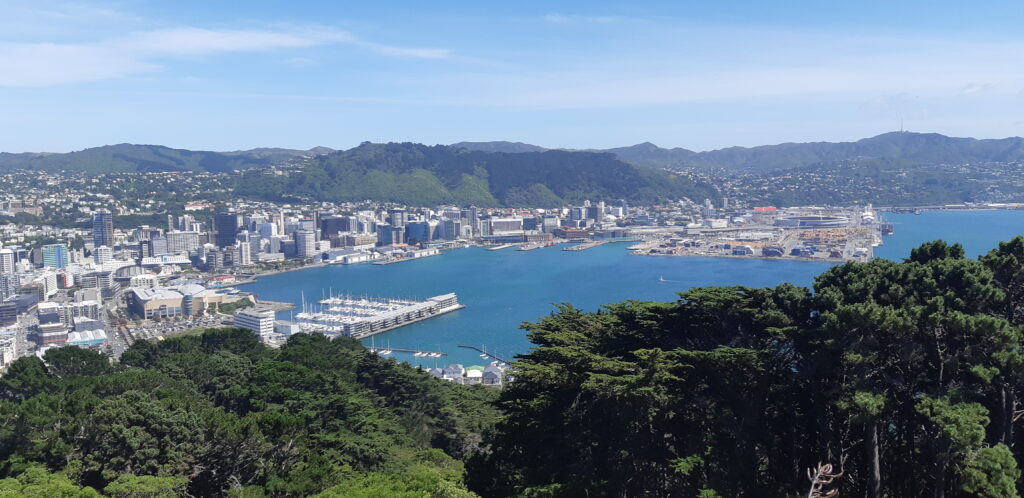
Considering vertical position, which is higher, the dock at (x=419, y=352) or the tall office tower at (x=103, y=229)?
the tall office tower at (x=103, y=229)

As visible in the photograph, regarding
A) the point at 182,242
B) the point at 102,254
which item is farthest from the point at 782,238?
the point at 102,254

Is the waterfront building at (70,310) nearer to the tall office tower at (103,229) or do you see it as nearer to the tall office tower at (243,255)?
the tall office tower at (243,255)

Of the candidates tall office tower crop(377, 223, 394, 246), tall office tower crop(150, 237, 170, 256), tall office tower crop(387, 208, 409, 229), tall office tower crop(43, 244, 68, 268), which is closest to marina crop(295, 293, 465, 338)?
tall office tower crop(43, 244, 68, 268)

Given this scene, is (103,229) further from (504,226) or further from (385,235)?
(504,226)

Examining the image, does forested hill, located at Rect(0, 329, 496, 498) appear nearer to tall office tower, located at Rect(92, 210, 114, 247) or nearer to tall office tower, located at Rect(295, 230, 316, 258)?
tall office tower, located at Rect(295, 230, 316, 258)

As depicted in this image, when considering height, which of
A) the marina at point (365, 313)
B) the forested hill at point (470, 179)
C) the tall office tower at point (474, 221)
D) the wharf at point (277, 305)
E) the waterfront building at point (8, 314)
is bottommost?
the wharf at point (277, 305)

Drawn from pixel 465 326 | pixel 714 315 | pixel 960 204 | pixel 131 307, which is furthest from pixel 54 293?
pixel 960 204

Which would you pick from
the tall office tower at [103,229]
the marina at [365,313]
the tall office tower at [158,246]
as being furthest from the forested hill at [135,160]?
the marina at [365,313]
